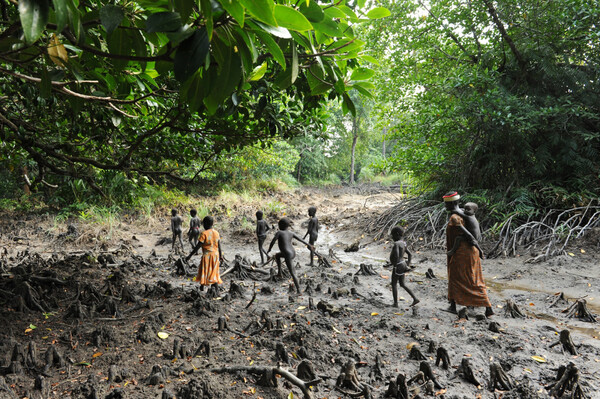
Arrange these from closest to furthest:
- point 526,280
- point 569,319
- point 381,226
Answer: point 569,319, point 526,280, point 381,226

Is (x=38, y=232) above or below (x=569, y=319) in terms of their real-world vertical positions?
below

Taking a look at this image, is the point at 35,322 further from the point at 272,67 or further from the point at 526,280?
the point at 526,280

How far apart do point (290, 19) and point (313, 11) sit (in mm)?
302

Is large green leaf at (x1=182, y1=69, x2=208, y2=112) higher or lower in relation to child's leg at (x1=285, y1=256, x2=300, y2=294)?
higher

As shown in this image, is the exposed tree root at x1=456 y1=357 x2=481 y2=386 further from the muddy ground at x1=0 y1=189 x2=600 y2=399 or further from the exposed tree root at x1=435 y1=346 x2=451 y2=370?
the exposed tree root at x1=435 y1=346 x2=451 y2=370

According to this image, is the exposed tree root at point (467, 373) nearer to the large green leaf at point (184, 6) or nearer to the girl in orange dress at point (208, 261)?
the large green leaf at point (184, 6)

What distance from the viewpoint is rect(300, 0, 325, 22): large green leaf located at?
1.33 metres

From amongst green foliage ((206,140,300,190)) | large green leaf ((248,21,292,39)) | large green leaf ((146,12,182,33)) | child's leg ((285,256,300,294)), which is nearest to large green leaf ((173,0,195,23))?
large green leaf ((146,12,182,33))

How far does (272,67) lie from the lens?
3141 mm

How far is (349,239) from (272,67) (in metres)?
9.29

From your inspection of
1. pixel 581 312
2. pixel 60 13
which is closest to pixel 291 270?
pixel 581 312

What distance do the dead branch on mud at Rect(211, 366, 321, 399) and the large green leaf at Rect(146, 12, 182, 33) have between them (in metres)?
2.77

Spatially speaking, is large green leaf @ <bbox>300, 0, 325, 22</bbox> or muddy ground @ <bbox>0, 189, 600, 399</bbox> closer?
large green leaf @ <bbox>300, 0, 325, 22</bbox>

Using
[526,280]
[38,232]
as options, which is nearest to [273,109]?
[526,280]
